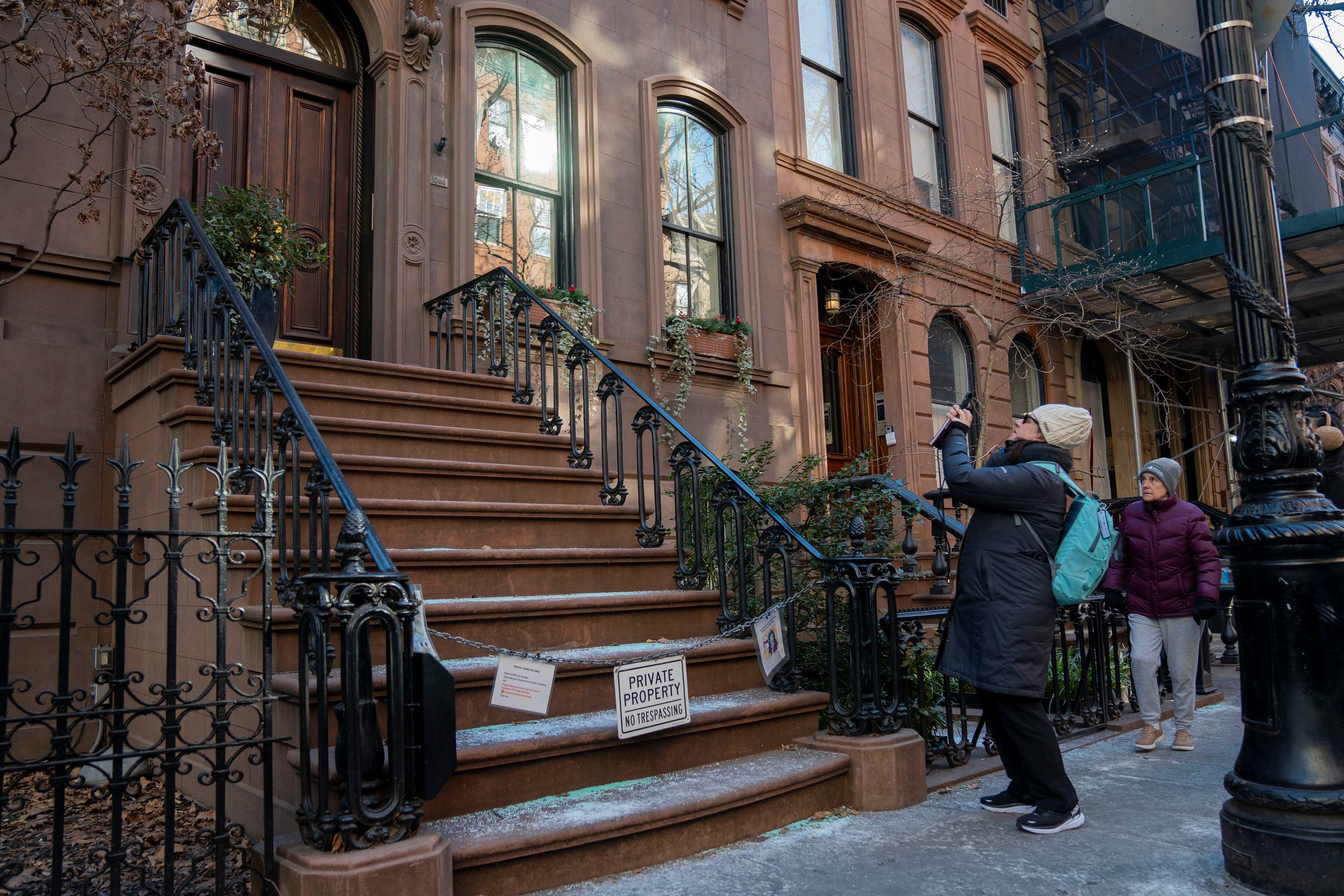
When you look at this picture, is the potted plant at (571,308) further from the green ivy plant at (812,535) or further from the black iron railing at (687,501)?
the green ivy plant at (812,535)

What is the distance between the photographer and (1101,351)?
56.8ft

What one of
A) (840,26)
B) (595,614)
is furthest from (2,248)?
(840,26)

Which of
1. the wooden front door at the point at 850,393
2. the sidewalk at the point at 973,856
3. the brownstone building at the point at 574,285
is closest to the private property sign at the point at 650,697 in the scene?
the brownstone building at the point at 574,285

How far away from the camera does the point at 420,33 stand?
8094 millimetres

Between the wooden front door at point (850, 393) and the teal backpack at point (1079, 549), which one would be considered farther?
the wooden front door at point (850, 393)

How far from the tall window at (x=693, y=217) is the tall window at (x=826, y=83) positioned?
2.04 meters

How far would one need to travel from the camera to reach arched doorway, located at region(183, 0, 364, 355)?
25.2 feet

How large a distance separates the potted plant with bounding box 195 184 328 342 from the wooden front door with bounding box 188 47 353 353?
0.71 meters

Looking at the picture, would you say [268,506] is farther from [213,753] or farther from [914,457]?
[914,457]

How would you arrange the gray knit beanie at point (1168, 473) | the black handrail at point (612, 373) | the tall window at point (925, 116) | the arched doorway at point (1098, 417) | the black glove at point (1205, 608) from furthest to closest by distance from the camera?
the arched doorway at point (1098, 417) → the tall window at point (925, 116) → the gray knit beanie at point (1168, 473) → the black glove at point (1205, 608) → the black handrail at point (612, 373)

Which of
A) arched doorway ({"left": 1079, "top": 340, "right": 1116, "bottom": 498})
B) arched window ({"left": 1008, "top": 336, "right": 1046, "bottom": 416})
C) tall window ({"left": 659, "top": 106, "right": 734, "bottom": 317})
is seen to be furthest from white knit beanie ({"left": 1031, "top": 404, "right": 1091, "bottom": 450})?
arched doorway ({"left": 1079, "top": 340, "right": 1116, "bottom": 498})

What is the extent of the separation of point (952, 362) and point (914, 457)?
2.31 metres

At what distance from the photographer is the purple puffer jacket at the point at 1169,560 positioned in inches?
233

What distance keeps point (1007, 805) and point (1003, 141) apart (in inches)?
549
